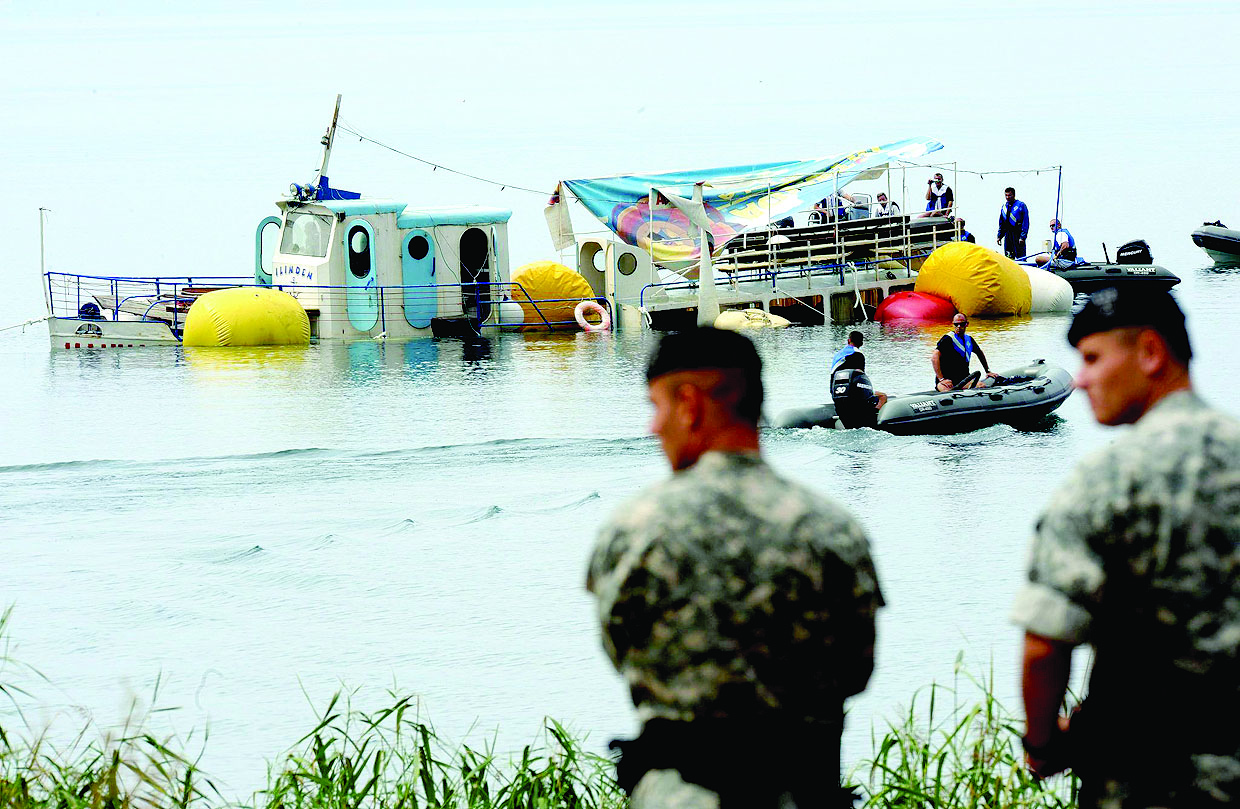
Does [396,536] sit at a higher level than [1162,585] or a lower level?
lower

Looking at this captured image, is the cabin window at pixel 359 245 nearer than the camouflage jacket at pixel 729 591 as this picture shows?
No

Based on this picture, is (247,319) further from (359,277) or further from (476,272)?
(476,272)

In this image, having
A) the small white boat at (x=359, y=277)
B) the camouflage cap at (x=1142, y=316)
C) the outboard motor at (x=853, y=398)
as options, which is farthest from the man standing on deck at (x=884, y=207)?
the camouflage cap at (x=1142, y=316)

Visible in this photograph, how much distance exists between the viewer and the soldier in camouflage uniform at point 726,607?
288 centimetres

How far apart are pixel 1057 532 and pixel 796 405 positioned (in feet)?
66.5

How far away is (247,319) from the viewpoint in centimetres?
3186

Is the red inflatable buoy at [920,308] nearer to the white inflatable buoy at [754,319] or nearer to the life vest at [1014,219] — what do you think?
the white inflatable buoy at [754,319]

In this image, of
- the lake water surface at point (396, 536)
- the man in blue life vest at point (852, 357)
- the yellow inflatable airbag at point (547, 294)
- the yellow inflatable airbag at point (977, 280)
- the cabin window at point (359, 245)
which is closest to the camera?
the lake water surface at point (396, 536)

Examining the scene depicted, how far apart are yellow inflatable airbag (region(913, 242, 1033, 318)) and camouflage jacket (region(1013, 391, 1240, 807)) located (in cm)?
3190

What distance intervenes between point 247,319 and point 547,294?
7503 mm

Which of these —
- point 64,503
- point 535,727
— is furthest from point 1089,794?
point 64,503

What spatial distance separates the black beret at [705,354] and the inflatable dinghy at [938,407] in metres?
15.4

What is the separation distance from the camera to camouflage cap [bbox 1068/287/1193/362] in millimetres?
2824

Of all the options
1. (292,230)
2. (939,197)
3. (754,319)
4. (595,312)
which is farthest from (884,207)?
(292,230)
